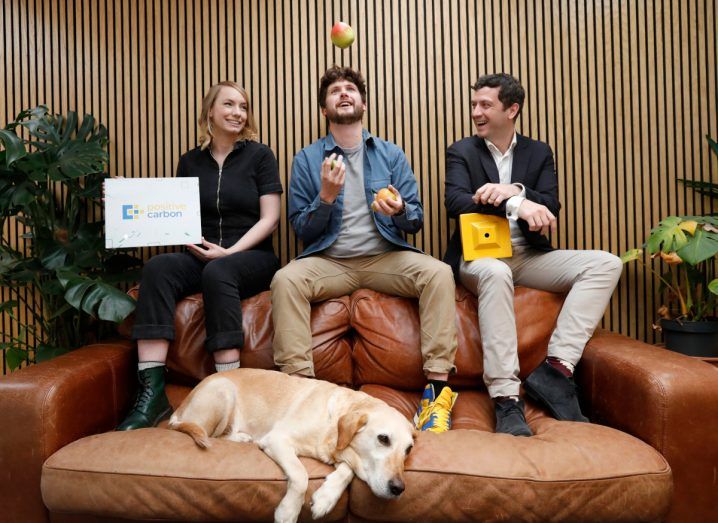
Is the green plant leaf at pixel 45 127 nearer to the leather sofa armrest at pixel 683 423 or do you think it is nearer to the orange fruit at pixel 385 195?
the orange fruit at pixel 385 195

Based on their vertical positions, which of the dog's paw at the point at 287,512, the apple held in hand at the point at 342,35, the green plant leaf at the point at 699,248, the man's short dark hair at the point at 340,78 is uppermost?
the apple held in hand at the point at 342,35

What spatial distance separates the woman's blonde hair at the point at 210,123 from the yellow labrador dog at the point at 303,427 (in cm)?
167

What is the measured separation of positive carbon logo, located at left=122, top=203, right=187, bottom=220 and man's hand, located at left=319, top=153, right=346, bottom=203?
853 mm

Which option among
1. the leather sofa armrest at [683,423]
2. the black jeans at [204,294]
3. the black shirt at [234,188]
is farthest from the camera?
the black shirt at [234,188]

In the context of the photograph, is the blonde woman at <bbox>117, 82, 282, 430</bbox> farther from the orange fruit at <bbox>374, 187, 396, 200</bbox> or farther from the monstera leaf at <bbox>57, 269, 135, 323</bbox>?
the orange fruit at <bbox>374, 187, 396, 200</bbox>

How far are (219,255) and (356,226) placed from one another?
0.84 m

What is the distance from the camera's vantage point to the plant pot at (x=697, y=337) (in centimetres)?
275

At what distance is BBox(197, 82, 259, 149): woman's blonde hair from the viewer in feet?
10.3

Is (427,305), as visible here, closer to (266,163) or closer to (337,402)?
(337,402)

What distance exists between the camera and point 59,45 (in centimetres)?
347

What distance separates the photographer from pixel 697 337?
2768 mm

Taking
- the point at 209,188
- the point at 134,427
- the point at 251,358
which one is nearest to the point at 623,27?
the point at 209,188

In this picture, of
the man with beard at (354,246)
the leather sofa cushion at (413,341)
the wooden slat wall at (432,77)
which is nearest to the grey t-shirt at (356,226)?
the man with beard at (354,246)

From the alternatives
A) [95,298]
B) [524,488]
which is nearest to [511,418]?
[524,488]
